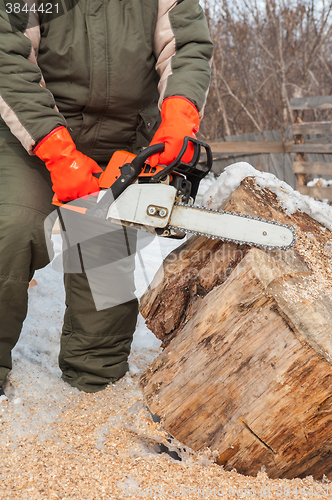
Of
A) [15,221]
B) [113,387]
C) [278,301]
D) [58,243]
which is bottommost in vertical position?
[58,243]

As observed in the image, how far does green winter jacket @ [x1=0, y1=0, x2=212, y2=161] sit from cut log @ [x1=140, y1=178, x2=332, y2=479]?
707 millimetres

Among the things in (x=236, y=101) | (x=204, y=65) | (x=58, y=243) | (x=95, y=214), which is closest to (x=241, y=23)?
(x=236, y=101)

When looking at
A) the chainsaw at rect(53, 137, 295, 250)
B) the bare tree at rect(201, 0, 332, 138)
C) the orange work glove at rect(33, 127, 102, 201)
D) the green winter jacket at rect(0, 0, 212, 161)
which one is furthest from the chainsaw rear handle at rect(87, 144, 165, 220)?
the bare tree at rect(201, 0, 332, 138)

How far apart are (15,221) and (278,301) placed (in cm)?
110

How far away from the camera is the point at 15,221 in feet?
5.57

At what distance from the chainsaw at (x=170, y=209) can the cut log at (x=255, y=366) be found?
0.09 m

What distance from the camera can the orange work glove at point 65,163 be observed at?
1.60m

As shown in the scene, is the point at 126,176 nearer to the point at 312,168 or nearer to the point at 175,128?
the point at 175,128

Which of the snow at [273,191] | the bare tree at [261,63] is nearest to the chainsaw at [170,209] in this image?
the snow at [273,191]

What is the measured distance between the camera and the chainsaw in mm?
1496

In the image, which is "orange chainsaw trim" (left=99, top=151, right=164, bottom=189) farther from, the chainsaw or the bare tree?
the bare tree

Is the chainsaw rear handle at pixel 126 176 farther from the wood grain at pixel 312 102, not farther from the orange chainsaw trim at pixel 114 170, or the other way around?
the wood grain at pixel 312 102

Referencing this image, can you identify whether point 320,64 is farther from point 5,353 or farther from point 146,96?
point 5,353

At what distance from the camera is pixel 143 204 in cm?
155
